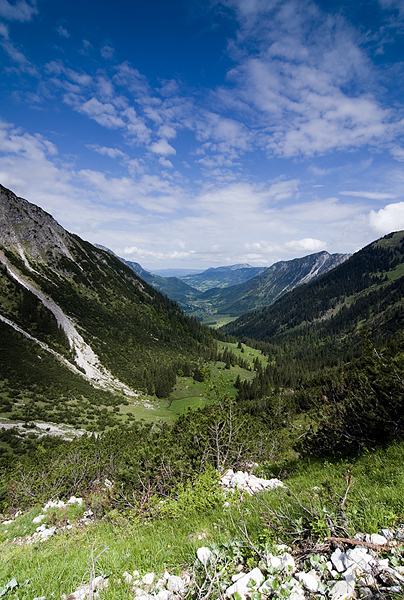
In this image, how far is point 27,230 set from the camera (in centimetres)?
11788

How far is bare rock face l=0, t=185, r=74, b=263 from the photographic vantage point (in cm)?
11156

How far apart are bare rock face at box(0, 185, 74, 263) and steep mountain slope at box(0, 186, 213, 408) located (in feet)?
1.33

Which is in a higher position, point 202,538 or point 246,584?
point 246,584

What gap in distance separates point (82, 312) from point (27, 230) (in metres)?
51.8

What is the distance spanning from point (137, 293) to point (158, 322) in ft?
88.3

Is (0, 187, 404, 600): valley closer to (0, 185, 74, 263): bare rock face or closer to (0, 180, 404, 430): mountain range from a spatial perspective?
(0, 180, 404, 430): mountain range

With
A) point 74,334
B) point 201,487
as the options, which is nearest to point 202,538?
point 201,487

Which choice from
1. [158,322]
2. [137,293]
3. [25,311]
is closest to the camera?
[25,311]

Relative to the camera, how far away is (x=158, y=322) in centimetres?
15212

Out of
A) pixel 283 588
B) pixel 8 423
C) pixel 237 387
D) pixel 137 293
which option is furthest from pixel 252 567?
pixel 137 293

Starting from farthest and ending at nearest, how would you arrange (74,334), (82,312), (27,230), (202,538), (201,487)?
(27,230) < (82,312) < (74,334) < (201,487) < (202,538)

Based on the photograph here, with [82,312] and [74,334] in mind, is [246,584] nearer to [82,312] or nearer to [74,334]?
[74,334]

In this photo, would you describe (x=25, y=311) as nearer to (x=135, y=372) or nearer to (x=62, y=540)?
(x=135, y=372)

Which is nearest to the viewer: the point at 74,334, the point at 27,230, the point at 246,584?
the point at 246,584
